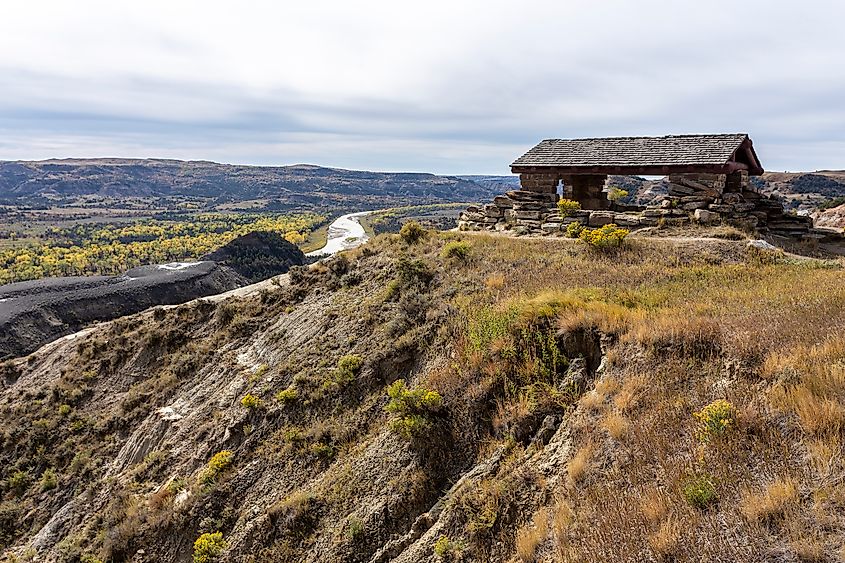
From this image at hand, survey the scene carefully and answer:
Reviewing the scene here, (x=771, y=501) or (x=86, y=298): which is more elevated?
(x=771, y=501)

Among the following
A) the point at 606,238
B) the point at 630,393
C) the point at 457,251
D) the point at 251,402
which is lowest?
the point at 251,402

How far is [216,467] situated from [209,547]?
2.09 metres

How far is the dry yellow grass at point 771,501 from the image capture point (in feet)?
15.6

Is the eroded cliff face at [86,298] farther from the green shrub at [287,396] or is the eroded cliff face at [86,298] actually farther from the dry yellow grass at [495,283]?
the dry yellow grass at [495,283]

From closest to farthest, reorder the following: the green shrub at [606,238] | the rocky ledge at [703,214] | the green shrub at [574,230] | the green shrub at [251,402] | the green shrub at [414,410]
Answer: the green shrub at [414,410] < the green shrub at [251,402] < the green shrub at [606,238] < the rocky ledge at [703,214] < the green shrub at [574,230]

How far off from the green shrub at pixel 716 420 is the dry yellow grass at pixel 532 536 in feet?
7.18

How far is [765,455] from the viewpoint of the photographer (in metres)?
5.47

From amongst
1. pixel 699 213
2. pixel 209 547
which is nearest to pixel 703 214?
pixel 699 213

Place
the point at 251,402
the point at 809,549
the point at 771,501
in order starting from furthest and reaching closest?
1. the point at 251,402
2. the point at 771,501
3. the point at 809,549

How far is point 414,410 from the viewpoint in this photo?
9.30 metres

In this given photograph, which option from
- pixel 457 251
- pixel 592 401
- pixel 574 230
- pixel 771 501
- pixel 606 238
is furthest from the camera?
pixel 574 230

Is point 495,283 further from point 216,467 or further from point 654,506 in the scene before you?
point 216,467

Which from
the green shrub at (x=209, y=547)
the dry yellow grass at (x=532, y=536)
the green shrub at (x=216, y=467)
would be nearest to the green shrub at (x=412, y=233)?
the green shrub at (x=216, y=467)

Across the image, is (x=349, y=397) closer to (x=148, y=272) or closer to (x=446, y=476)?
(x=446, y=476)
